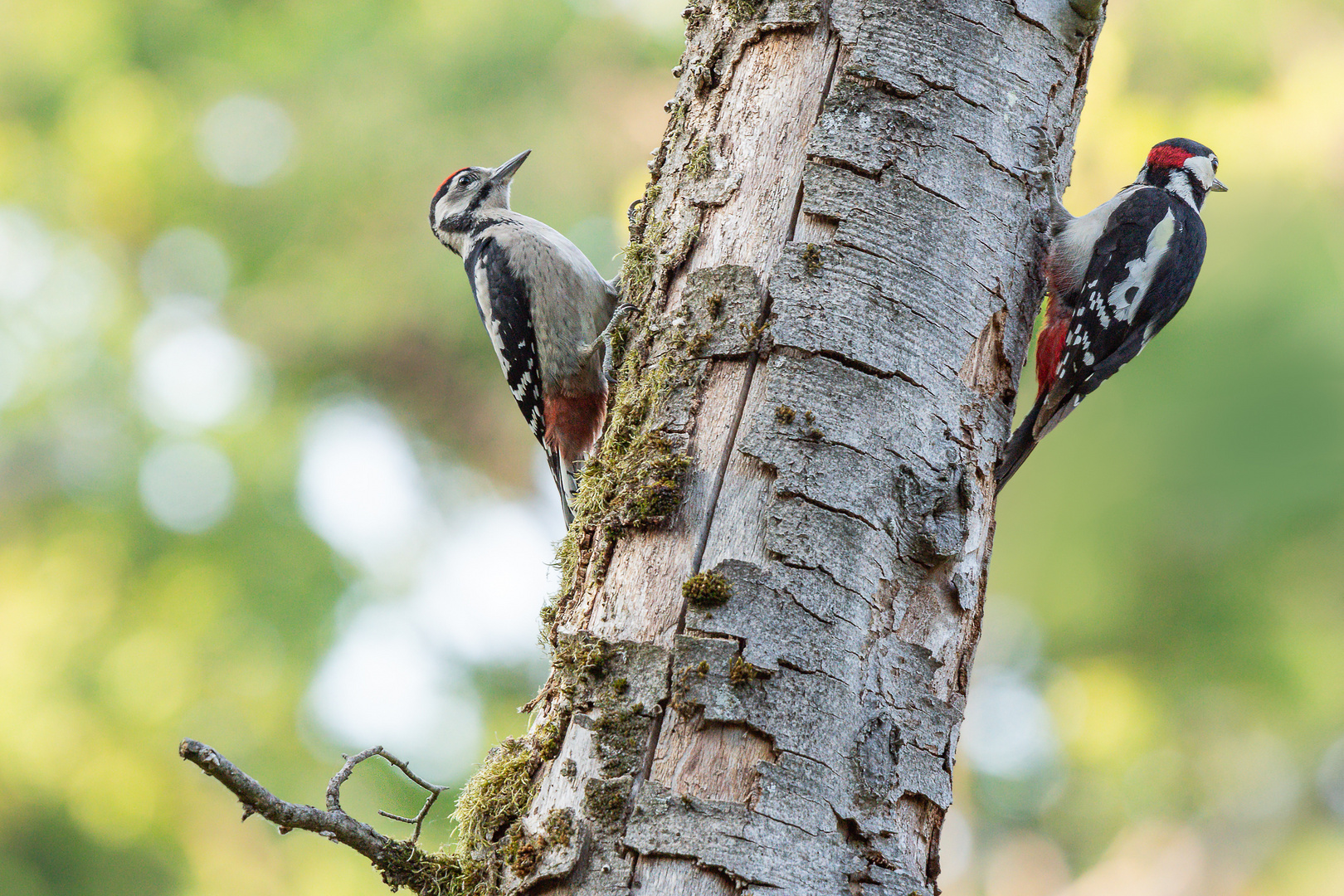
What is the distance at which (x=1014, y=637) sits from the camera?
5.62 metres

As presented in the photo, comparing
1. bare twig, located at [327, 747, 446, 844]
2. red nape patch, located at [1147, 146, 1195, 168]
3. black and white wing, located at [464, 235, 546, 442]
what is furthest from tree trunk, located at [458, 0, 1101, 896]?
red nape patch, located at [1147, 146, 1195, 168]

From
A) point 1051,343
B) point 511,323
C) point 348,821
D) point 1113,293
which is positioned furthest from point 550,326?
point 348,821

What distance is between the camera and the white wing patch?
2.92 m

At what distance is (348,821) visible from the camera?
4.52 feet

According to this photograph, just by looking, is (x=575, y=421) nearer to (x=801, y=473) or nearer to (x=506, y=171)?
(x=506, y=171)

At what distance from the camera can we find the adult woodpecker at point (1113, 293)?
283 cm

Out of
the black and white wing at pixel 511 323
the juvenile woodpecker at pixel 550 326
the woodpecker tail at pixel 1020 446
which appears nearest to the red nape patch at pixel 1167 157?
the woodpecker tail at pixel 1020 446

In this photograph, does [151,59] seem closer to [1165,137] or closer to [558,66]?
[558,66]

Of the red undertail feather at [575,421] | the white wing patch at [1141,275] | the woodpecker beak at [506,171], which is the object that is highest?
the woodpecker beak at [506,171]

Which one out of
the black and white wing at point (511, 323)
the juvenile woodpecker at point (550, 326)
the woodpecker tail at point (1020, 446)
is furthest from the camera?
the black and white wing at point (511, 323)

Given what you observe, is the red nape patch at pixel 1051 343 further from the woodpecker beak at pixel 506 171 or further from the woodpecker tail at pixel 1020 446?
the woodpecker beak at pixel 506 171

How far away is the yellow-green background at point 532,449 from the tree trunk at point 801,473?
2617 millimetres

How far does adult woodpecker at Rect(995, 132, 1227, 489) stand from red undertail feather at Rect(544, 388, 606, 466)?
4.27 feet

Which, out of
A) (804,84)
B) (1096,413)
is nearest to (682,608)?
(804,84)
